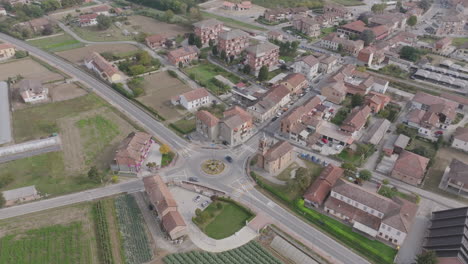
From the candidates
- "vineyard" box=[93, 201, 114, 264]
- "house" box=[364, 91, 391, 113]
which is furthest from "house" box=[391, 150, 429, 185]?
"vineyard" box=[93, 201, 114, 264]

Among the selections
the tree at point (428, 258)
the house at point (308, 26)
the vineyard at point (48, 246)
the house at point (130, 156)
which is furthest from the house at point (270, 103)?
the house at point (308, 26)

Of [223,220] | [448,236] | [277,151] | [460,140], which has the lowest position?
[223,220]

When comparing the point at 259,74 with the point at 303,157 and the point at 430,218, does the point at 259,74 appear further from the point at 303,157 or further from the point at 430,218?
the point at 430,218

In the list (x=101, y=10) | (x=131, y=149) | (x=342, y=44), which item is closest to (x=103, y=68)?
(x=131, y=149)

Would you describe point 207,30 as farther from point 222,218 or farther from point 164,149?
point 222,218

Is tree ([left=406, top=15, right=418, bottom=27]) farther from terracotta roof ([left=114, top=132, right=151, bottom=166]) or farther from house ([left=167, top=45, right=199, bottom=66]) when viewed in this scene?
terracotta roof ([left=114, top=132, right=151, bottom=166])

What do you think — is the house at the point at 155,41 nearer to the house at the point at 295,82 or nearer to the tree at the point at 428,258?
the house at the point at 295,82
